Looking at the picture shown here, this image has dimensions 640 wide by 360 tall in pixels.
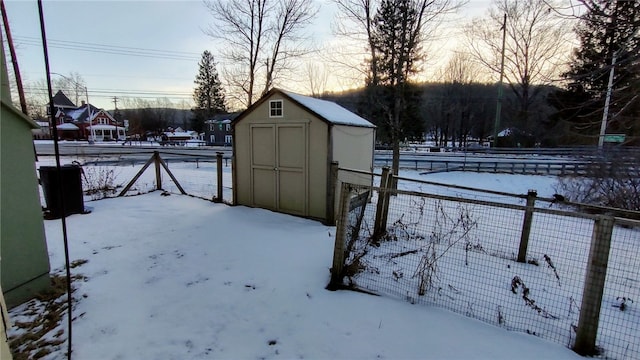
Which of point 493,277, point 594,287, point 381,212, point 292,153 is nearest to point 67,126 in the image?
point 292,153

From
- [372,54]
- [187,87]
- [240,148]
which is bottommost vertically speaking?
[240,148]

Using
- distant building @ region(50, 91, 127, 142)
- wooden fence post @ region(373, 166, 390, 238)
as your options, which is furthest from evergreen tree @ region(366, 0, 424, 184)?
distant building @ region(50, 91, 127, 142)

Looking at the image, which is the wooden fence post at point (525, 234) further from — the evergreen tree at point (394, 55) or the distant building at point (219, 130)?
the distant building at point (219, 130)

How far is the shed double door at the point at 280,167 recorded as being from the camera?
6.36m

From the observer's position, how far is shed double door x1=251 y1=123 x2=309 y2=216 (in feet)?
20.9

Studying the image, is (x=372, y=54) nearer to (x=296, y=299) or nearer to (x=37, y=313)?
(x=296, y=299)

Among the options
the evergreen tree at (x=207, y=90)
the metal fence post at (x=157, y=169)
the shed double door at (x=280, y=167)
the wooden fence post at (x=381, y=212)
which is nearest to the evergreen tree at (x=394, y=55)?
the shed double door at (x=280, y=167)

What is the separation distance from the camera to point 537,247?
212 inches

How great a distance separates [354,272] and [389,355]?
1.20 meters

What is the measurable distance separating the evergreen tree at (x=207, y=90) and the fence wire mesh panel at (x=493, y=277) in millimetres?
50369

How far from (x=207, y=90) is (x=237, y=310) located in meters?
54.4

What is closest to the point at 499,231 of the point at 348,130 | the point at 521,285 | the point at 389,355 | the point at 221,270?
the point at 521,285

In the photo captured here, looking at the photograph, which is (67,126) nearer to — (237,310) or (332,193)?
(332,193)

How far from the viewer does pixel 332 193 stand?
19.5 ft
